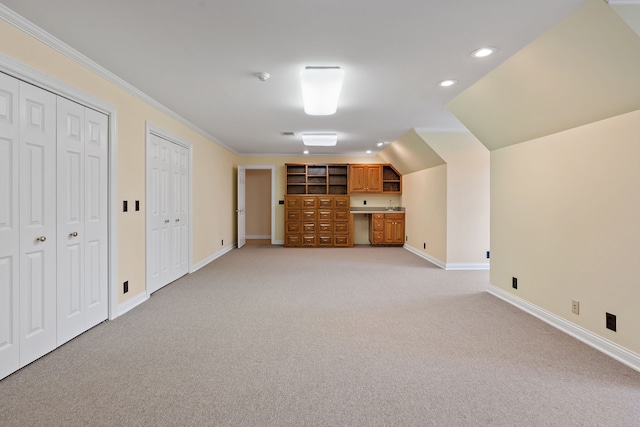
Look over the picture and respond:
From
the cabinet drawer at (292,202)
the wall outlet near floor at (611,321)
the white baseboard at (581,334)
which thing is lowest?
the white baseboard at (581,334)

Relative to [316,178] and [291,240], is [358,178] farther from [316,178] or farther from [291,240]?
[291,240]

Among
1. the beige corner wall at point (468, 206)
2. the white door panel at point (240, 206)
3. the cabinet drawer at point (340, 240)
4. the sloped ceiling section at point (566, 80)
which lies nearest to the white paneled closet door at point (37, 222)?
the sloped ceiling section at point (566, 80)

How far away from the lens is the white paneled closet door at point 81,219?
2.73 m

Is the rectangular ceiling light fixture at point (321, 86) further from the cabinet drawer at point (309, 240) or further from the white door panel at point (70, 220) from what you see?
the cabinet drawer at point (309, 240)

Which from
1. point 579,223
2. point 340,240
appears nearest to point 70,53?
point 579,223

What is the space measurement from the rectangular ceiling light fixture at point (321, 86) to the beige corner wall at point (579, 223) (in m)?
2.20

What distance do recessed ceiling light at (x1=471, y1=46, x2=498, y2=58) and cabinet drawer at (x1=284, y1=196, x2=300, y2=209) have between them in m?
6.10

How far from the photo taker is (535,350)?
271 cm

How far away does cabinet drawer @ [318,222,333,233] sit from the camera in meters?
8.58

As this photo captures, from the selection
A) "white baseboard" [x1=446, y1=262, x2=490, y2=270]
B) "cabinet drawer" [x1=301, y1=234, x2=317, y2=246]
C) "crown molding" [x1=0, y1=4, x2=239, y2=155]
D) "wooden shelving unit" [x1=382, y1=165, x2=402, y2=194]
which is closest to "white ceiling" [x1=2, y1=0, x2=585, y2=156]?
"crown molding" [x1=0, y1=4, x2=239, y2=155]

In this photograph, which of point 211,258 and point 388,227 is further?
point 388,227

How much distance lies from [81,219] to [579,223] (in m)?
4.42

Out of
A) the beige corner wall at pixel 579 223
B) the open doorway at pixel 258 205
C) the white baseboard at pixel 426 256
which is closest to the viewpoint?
the beige corner wall at pixel 579 223

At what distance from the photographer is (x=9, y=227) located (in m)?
2.25
